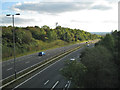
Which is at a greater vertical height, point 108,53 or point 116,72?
point 108,53

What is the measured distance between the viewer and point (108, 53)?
1102cm

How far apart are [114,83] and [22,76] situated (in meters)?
15.4

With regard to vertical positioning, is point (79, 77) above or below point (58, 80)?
above

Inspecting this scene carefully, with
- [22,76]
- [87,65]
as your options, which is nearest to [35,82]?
[22,76]

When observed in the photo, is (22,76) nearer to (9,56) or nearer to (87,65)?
(87,65)

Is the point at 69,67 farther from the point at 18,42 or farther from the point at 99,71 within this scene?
the point at 18,42

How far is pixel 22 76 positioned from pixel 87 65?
1277 centimetres

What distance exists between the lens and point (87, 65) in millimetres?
12750

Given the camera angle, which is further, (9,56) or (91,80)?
(9,56)

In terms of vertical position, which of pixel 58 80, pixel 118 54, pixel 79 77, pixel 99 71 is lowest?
pixel 58 80

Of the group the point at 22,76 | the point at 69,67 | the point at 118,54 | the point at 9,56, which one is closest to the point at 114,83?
the point at 118,54

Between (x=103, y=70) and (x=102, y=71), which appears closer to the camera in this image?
(x=103, y=70)

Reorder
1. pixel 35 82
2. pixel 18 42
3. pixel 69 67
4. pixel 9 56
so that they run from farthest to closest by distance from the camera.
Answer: pixel 18 42 < pixel 9 56 < pixel 35 82 < pixel 69 67

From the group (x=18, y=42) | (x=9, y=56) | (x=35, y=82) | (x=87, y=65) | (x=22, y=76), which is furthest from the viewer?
(x=18, y=42)
